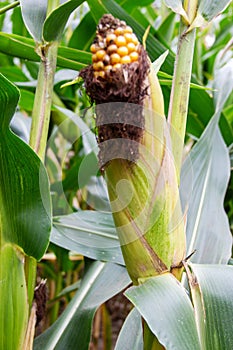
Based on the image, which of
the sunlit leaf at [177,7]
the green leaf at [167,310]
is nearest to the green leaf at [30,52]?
the sunlit leaf at [177,7]

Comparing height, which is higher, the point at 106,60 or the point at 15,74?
the point at 15,74

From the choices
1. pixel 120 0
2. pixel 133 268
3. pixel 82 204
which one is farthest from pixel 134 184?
pixel 82 204

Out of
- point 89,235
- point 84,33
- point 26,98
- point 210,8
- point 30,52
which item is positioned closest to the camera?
point 210,8

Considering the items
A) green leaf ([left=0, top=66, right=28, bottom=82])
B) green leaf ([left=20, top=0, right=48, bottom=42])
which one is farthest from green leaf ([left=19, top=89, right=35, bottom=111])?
green leaf ([left=20, top=0, right=48, bottom=42])

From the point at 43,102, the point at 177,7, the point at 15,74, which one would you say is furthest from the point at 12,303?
the point at 15,74

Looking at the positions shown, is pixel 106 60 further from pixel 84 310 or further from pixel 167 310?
pixel 84 310

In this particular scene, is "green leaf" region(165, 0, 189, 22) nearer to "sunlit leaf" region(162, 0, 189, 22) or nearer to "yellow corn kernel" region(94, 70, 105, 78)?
"sunlit leaf" region(162, 0, 189, 22)
